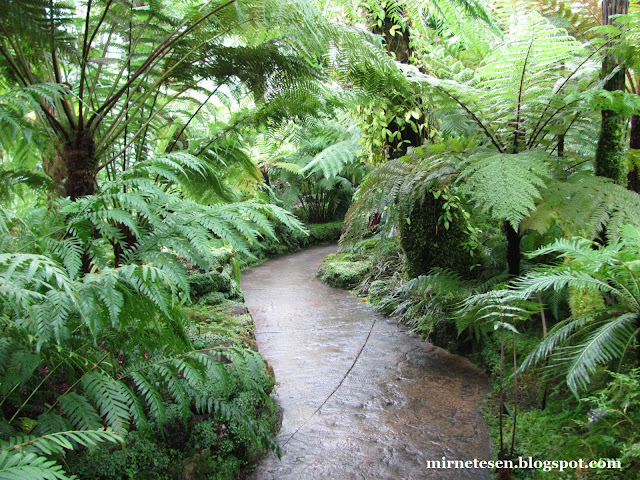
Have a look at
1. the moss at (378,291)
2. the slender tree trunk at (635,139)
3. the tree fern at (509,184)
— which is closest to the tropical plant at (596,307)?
the tree fern at (509,184)

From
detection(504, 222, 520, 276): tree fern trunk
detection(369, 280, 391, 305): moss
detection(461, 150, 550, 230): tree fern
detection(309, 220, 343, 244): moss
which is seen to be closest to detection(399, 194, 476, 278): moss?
detection(504, 222, 520, 276): tree fern trunk

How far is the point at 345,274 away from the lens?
565 cm

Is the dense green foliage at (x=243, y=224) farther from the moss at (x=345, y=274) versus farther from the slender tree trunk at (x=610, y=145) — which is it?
the moss at (x=345, y=274)

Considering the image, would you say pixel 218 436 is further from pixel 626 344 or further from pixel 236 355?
pixel 626 344

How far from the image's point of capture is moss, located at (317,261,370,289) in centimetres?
562

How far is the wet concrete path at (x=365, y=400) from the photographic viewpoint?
6.50ft

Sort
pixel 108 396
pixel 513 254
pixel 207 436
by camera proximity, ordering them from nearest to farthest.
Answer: pixel 108 396 < pixel 207 436 < pixel 513 254

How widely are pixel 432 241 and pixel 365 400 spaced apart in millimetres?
1575

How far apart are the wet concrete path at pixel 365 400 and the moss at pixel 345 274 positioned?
4.03 ft

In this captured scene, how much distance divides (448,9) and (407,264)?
6.76 ft

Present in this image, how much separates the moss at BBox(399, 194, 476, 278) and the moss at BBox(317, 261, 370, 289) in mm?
1826

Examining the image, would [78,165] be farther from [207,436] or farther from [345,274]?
[345,274]

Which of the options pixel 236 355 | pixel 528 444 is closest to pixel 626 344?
pixel 528 444

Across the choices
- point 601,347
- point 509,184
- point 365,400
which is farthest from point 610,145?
point 365,400
